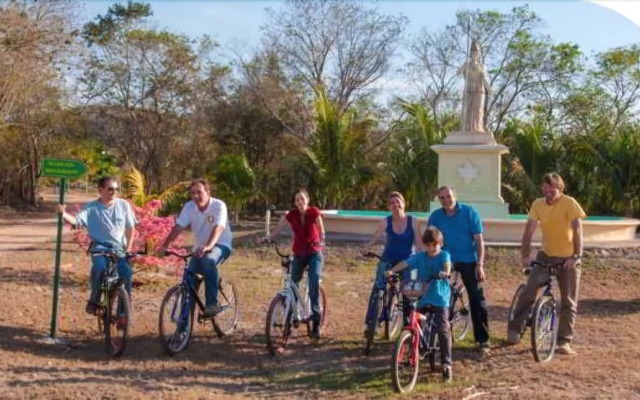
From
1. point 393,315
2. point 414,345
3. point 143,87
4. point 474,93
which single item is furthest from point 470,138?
point 143,87

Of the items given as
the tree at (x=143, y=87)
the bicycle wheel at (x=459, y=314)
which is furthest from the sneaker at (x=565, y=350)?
the tree at (x=143, y=87)

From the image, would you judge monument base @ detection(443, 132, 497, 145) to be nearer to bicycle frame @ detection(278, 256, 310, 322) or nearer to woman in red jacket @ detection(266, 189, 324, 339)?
woman in red jacket @ detection(266, 189, 324, 339)

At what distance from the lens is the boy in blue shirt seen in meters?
6.29

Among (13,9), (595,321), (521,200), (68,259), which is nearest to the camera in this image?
(595,321)

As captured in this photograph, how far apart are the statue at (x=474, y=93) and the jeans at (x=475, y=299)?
10.3m

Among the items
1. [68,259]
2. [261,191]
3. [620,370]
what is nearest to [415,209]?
[261,191]

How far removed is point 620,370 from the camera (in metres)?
6.51

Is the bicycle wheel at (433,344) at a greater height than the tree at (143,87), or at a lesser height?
lesser

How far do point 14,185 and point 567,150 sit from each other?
1126 inches

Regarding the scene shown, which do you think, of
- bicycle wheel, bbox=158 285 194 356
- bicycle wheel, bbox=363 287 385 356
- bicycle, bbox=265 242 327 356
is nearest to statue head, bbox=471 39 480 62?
bicycle, bbox=265 242 327 356

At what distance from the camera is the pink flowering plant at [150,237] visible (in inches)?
429

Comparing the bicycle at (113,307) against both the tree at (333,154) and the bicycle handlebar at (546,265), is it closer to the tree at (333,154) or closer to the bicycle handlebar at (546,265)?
the bicycle handlebar at (546,265)

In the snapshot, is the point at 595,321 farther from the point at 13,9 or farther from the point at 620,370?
the point at 13,9

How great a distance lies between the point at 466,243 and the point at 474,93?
10.8m
